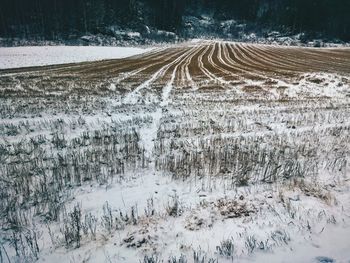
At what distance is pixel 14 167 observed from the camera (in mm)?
7148

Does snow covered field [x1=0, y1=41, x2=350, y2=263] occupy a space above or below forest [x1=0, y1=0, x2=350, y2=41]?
below

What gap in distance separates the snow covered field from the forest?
208ft

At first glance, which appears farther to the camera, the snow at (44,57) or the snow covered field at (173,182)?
the snow at (44,57)

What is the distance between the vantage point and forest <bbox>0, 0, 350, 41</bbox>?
68.8 m

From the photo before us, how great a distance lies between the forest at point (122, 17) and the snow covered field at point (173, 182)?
6339 cm

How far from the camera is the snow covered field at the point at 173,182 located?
4.54 metres

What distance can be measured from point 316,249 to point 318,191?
1.87 metres

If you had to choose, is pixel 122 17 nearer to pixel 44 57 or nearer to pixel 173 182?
pixel 44 57

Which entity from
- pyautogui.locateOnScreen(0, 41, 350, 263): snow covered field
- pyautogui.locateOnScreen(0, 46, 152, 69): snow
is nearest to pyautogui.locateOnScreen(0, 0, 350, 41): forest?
pyautogui.locateOnScreen(0, 46, 152, 69): snow

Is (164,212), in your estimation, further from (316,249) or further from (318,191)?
(318,191)

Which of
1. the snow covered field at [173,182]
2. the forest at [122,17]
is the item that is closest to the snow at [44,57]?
the snow covered field at [173,182]

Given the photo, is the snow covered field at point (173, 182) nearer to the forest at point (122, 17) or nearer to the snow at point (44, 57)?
→ the snow at point (44, 57)

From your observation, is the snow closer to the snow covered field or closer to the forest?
the snow covered field

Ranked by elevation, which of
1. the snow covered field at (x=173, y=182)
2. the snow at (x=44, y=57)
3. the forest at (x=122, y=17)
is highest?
the forest at (x=122, y=17)
